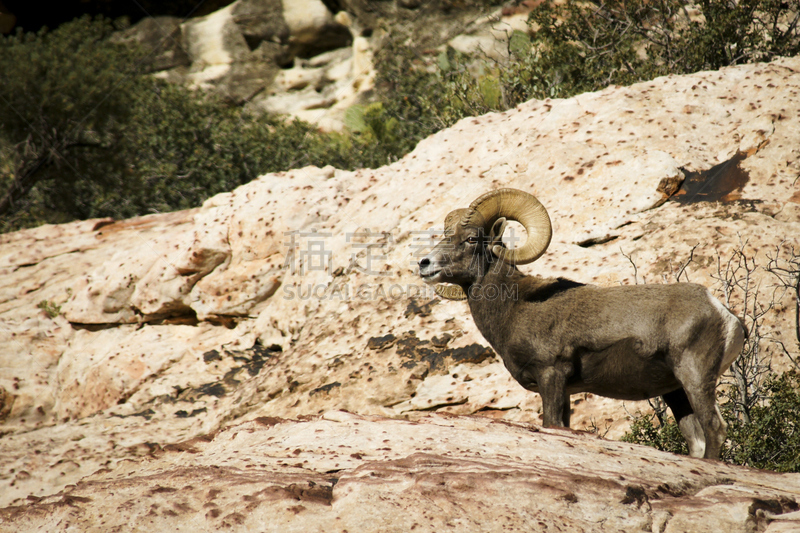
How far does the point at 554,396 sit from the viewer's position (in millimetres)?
5734

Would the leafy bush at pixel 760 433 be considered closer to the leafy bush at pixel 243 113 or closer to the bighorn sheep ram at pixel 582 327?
the bighorn sheep ram at pixel 582 327

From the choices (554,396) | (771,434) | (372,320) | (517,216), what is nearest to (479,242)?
(517,216)

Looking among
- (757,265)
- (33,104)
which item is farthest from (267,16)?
(757,265)

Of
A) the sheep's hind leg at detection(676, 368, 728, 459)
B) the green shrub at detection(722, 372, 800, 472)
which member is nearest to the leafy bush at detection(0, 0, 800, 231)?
the green shrub at detection(722, 372, 800, 472)

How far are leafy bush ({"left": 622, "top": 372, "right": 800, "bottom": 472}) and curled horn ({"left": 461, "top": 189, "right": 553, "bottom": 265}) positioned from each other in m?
2.12

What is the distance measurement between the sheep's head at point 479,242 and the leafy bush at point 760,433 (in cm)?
222

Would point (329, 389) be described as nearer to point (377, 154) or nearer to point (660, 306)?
point (660, 306)

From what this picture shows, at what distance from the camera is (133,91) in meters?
27.0

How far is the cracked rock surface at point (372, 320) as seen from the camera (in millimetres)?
4102

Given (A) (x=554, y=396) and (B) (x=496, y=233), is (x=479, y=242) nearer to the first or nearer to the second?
(B) (x=496, y=233)

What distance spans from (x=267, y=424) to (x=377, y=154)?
15660 millimetres

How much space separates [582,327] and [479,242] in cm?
145

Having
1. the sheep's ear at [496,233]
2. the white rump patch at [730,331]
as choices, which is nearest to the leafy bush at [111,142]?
the sheep's ear at [496,233]

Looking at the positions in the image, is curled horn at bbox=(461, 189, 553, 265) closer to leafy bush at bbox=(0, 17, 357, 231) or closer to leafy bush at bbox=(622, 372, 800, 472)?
leafy bush at bbox=(622, 372, 800, 472)
